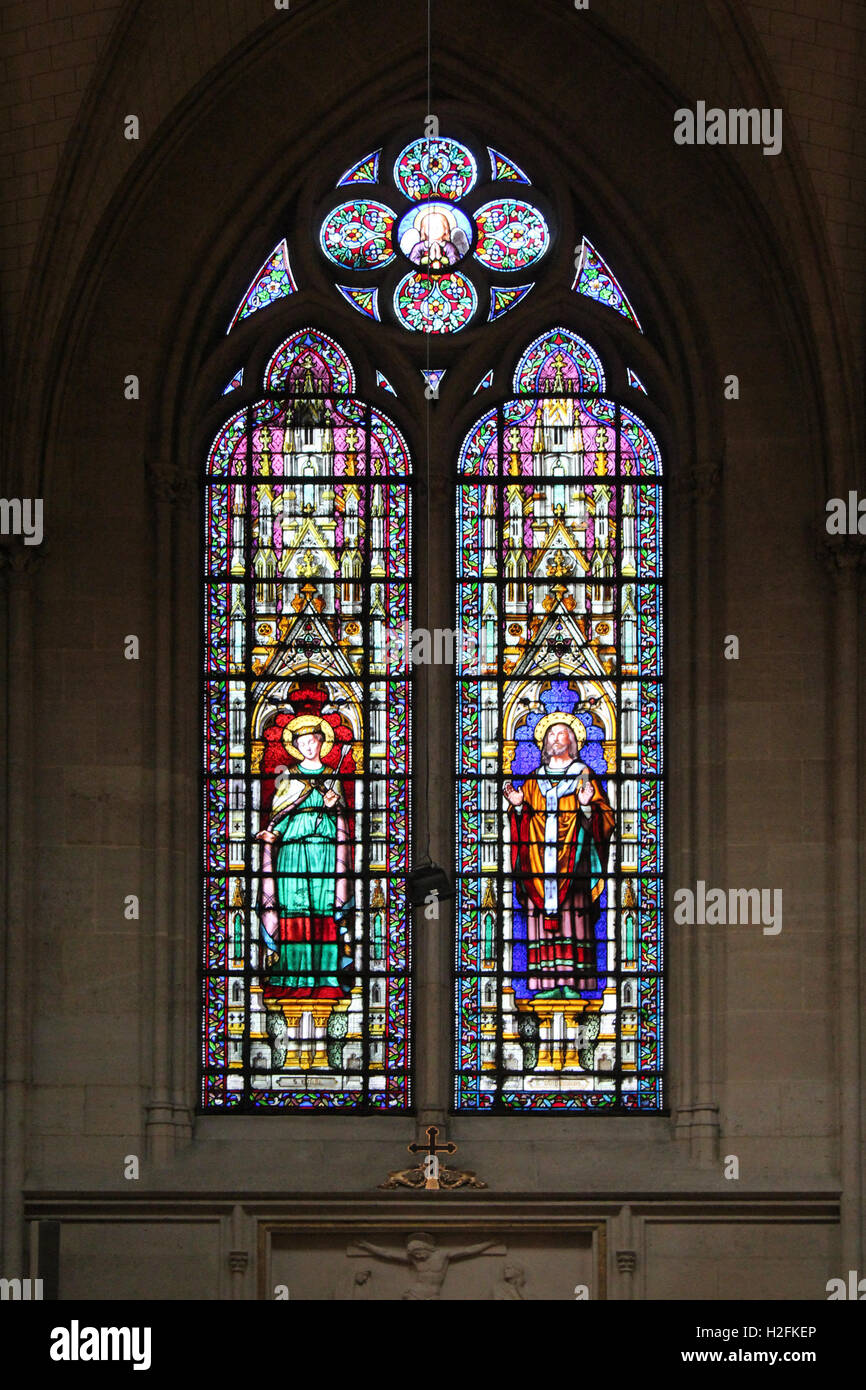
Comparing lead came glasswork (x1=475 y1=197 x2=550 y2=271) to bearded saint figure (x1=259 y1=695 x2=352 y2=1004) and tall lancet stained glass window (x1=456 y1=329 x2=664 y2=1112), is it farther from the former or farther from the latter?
bearded saint figure (x1=259 y1=695 x2=352 y2=1004)

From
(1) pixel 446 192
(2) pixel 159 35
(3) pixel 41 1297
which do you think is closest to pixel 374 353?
(1) pixel 446 192

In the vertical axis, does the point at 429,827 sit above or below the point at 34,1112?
above

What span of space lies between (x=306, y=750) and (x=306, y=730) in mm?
135

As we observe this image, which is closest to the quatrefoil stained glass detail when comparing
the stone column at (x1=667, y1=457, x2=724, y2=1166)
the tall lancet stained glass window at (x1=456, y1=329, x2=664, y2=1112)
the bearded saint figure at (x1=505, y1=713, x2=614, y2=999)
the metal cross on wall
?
the tall lancet stained glass window at (x1=456, y1=329, x2=664, y2=1112)

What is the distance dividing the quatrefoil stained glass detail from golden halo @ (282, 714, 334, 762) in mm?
2774

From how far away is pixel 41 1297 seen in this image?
61.0 feet

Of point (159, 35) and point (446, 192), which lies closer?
point (159, 35)

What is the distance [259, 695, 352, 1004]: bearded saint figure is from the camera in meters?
19.9

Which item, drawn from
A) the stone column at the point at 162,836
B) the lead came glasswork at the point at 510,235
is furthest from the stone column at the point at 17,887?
the lead came glasswork at the point at 510,235

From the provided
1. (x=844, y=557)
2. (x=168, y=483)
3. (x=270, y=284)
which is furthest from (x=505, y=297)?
(x=844, y=557)

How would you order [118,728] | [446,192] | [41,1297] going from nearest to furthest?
1. [41,1297]
2. [118,728]
3. [446,192]

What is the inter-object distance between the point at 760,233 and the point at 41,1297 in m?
8.18

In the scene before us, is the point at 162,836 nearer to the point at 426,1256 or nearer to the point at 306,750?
the point at 306,750

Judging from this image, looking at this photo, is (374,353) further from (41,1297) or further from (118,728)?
(41,1297)
